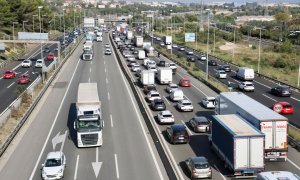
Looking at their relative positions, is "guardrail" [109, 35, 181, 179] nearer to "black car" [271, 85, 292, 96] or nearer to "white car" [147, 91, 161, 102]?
"white car" [147, 91, 161, 102]

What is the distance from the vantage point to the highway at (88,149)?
30578 mm

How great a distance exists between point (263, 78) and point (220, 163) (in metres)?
45.7

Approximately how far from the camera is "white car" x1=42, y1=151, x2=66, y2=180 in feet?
93.8

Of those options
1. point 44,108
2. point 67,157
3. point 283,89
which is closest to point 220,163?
point 67,157

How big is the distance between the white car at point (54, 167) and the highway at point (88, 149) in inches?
33.7

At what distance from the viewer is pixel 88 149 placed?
35438 mm

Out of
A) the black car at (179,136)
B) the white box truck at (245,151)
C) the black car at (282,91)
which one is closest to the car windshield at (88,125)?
the black car at (179,136)

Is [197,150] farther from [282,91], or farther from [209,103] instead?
[282,91]

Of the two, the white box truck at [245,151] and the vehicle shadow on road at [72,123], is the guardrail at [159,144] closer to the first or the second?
the white box truck at [245,151]

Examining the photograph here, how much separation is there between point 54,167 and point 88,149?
657 centimetres

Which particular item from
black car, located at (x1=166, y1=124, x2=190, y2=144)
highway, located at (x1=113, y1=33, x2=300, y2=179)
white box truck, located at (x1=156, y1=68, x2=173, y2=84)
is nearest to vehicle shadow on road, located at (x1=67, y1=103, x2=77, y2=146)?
highway, located at (x1=113, y1=33, x2=300, y2=179)

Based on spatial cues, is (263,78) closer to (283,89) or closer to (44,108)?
(283,89)

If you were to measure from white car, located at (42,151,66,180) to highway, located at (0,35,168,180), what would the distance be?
2.81 ft

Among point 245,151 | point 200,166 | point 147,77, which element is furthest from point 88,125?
point 147,77
